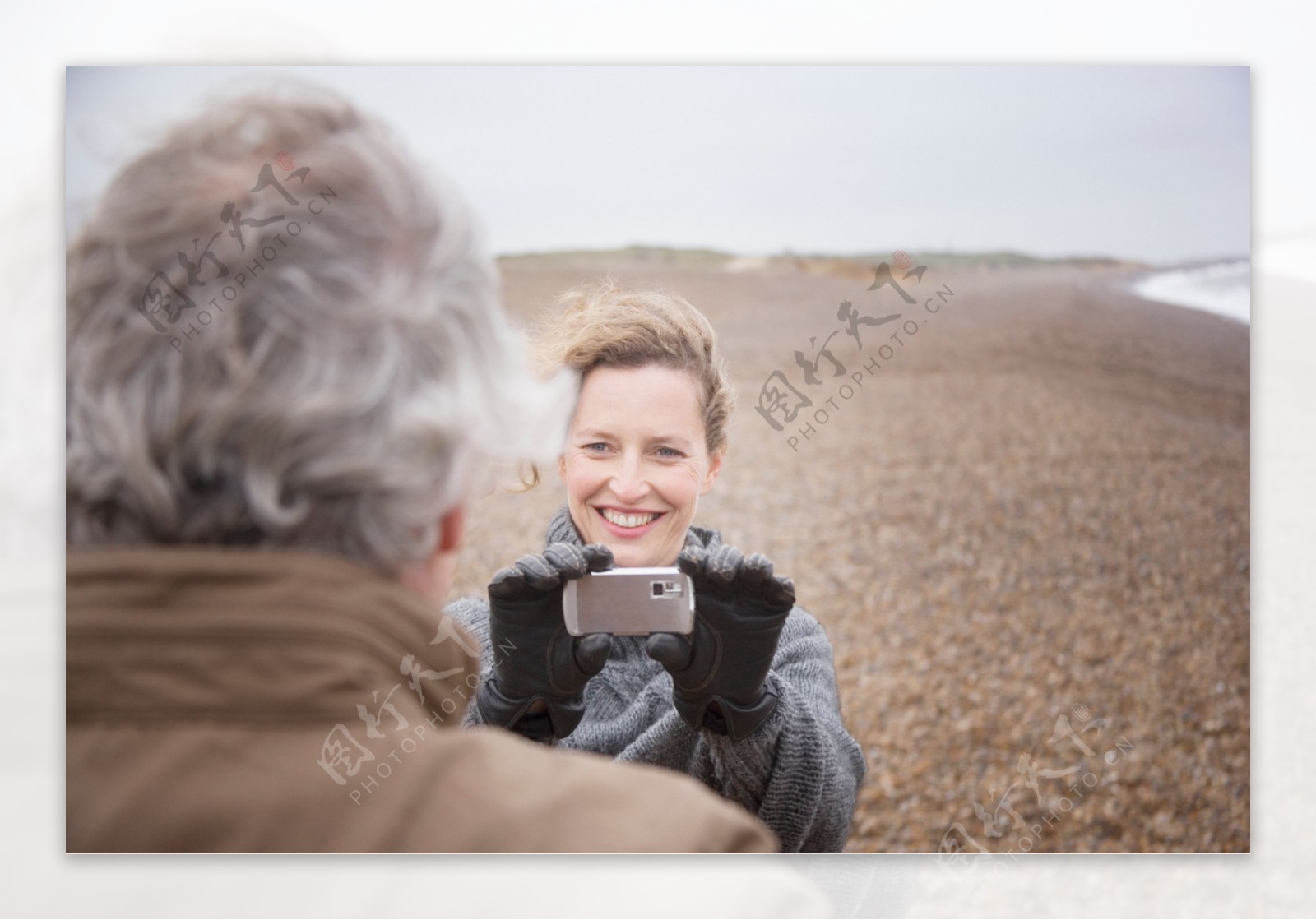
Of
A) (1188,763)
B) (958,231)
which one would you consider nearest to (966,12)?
A: (958,231)

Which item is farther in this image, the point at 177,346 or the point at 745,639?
the point at 745,639

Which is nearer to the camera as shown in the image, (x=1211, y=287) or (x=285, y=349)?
(x=285, y=349)

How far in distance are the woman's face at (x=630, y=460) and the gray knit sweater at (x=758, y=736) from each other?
0.20 ft

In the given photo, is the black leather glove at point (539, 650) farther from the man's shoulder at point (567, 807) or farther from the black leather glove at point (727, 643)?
the man's shoulder at point (567, 807)

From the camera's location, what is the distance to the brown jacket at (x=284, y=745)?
2.06 feet

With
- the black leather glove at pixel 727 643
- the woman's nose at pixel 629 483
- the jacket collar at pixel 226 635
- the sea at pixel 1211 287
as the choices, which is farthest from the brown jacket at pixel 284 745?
the sea at pixel 1211 287

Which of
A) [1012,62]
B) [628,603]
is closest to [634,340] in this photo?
[628,603]

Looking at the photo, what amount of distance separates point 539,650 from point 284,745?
3.22 ft

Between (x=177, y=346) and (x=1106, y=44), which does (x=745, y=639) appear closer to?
(x=177, y=346)

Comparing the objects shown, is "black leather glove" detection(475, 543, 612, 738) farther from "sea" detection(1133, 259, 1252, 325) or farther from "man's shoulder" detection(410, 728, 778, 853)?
"sea" detection(1133, 259, 1252, 325)

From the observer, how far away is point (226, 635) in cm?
66

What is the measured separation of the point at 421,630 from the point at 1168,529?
2.30 m

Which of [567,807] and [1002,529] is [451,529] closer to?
[567,807]
